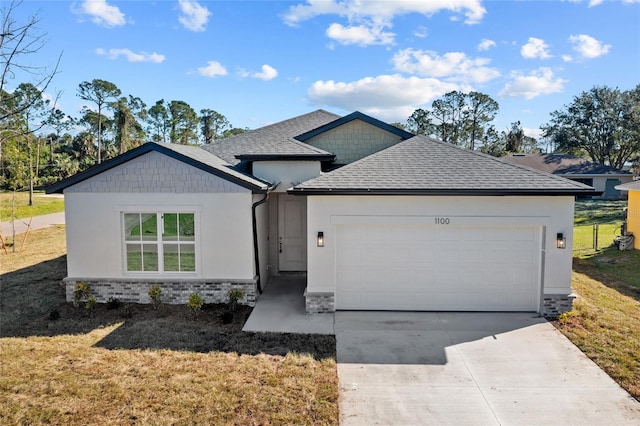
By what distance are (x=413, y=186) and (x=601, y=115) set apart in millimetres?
54357

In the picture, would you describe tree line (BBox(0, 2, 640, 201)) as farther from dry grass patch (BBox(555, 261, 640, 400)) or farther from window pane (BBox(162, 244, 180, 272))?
dry grass patch (BBox(555, 261, 640, 400))

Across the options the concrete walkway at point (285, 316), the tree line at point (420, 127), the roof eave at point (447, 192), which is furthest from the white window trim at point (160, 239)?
the tree line at point (420, 127)

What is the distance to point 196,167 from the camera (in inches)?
376

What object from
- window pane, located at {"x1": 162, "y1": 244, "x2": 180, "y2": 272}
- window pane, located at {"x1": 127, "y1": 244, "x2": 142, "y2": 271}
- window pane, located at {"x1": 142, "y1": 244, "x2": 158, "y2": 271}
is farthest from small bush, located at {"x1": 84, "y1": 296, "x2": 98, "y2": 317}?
window pane, located at {"x1": 162, "y1": 244, "x2": 180, "y2": 272}

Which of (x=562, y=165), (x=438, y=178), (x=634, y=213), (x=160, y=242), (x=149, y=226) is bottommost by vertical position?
(x=160, y=242)

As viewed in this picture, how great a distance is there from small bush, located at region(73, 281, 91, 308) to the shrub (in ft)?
5.34

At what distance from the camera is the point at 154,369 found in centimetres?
650

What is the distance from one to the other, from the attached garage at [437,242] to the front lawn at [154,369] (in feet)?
6.73

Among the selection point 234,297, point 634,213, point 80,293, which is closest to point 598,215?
point 634,213

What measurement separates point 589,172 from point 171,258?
147 feet

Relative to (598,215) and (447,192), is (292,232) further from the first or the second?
(598,215)

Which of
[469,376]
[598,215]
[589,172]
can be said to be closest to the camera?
[469,376]

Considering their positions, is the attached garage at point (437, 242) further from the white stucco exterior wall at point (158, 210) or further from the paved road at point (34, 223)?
the paved road at point (34, 223)

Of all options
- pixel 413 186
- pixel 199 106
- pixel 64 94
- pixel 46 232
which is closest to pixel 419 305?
pixel 413 186
